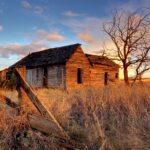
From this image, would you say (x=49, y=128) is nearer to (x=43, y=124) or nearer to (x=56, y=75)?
(x=43, y=124)

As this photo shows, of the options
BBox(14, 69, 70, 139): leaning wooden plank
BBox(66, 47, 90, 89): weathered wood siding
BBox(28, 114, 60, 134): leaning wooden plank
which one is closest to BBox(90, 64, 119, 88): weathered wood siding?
BBox(66, 47, 90, 89): weathered wood siding

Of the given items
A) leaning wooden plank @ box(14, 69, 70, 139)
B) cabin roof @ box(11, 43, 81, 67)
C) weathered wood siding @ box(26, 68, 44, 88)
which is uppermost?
cabin roof @ box(11, 43, 81, 67)

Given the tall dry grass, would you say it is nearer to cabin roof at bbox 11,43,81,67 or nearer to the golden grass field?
the golden grass field

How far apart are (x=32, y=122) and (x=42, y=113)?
27 cm

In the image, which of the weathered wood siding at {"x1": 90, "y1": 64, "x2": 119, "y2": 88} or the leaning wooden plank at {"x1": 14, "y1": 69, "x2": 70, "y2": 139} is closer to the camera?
the leaning wooden plank at {"x1": 14, "y1": 69, "x2": 70, "y2": 139}

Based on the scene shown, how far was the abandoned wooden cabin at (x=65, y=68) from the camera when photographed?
92.3ft

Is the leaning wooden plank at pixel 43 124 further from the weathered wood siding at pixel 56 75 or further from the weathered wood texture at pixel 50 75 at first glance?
the weathered wood siding at pixel 56 75

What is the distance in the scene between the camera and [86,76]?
101 feet

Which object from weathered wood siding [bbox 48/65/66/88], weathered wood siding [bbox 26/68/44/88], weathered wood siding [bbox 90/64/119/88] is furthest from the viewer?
weathered wood siding [bbox 90/64/119/88]

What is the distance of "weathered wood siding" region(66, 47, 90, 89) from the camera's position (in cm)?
2837

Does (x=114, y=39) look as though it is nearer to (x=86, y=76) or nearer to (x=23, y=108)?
(x=86, y=76)

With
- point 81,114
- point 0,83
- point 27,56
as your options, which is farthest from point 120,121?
point 27,56

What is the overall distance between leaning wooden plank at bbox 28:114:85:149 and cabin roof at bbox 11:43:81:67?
21851 millimetres

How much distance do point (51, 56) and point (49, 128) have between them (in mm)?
24268
